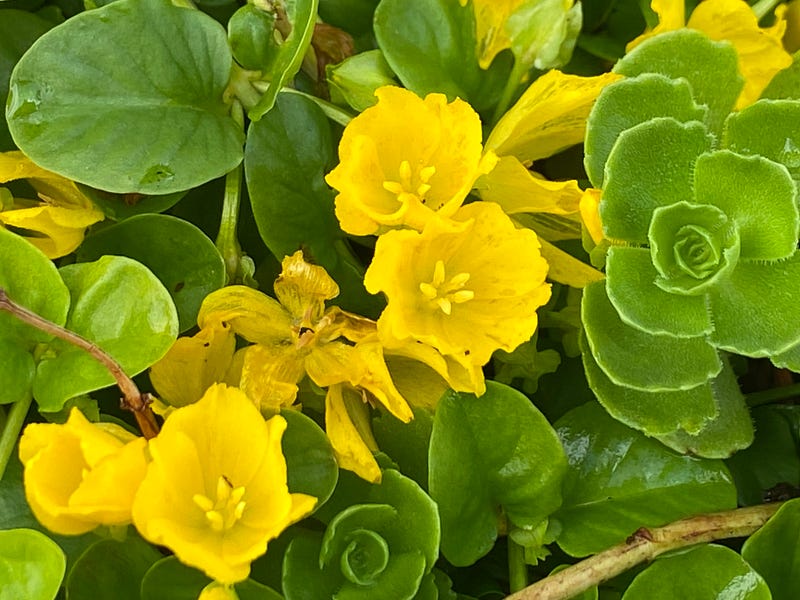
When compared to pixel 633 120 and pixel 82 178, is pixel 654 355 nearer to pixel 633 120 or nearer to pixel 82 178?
pixel 633 120

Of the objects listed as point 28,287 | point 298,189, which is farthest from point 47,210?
point 298,189

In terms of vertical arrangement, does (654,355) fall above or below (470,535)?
above

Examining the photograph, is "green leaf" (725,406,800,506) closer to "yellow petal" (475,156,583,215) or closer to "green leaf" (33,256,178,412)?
"yellow petal" (475,156,583,215)

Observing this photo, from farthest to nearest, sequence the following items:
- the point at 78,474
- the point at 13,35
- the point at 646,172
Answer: the point at 13,35 < the point at 646,172 < the point at 78,474

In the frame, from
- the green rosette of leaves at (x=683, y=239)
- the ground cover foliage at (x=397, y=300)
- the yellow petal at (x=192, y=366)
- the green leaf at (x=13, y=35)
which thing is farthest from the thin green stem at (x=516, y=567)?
the green leaf at (x=13, y=35)

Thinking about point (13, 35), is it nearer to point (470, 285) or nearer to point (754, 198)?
point (470, 285)

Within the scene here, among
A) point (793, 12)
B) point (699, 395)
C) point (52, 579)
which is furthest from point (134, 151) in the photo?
point (793, 12)
